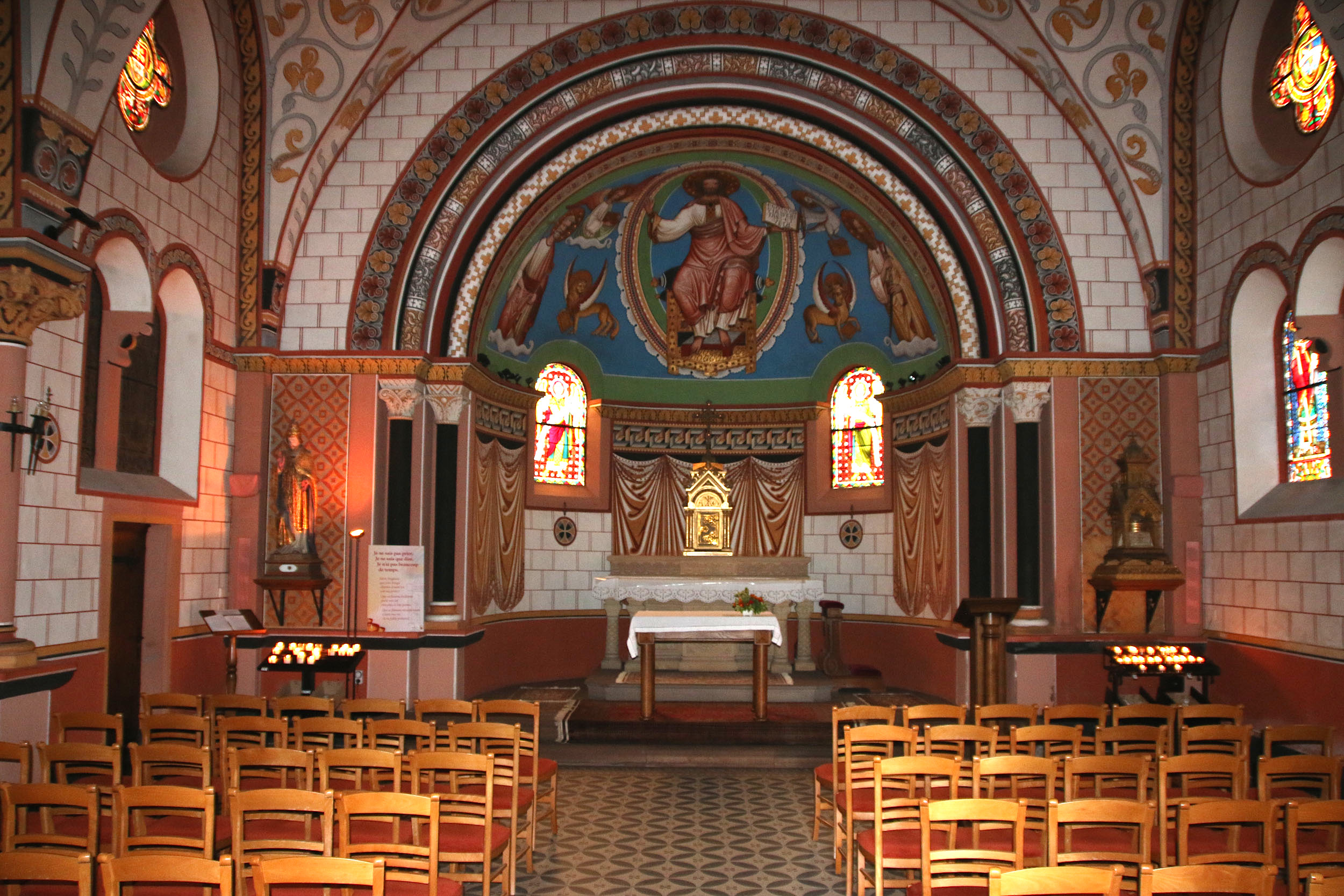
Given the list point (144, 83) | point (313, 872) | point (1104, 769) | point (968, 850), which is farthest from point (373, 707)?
point (144, 83)

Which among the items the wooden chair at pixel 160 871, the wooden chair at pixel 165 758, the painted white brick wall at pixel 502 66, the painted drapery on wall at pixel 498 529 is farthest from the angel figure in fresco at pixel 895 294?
the wooden chair at pixel 160 871

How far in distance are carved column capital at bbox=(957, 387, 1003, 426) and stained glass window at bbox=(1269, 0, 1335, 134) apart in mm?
4945

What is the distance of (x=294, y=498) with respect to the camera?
13.6 m

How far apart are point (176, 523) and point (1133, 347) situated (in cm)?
1259

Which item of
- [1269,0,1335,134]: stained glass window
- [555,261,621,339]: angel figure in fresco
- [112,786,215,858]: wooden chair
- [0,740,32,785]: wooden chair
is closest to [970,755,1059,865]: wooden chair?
[112,786,215,858]: wooden chair

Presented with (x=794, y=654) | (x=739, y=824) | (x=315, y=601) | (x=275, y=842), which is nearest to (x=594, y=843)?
(x=739, y=824)

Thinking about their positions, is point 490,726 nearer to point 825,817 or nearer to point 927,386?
point 825,817

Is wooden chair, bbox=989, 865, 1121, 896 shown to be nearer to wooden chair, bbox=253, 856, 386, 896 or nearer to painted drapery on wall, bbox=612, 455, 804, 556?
wooden chair, bbox=253, 856, 386, 896

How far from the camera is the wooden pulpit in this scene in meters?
11.6

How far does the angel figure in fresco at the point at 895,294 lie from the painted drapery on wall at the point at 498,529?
6.89 metres

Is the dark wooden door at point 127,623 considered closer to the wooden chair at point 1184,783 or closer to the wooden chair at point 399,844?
the wooden chair at point 399,844

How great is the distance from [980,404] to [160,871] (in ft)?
41.9

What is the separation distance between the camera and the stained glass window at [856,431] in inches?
758

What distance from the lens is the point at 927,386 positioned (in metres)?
16.7
